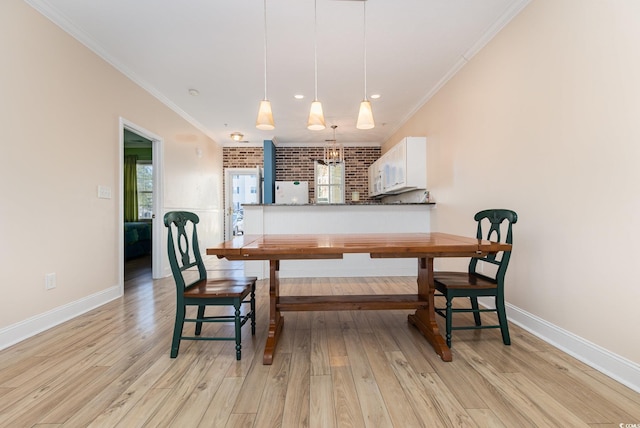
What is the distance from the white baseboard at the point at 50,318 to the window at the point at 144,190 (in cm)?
439

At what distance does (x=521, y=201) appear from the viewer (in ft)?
7.27

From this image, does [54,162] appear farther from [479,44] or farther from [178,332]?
[479,44]

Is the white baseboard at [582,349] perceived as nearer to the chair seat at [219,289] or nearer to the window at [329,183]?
the chair seat at [219,289]

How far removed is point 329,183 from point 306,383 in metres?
5.47

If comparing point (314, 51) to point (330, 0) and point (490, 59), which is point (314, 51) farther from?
point (490, 59)

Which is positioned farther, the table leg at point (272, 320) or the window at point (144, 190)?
the window at point (144, 190)

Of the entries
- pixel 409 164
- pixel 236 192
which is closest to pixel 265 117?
pixel 409 164

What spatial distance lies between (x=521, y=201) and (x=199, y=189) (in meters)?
4.98

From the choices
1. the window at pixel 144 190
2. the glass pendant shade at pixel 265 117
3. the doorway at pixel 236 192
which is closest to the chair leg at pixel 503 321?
the glass pendant shade at pixel 265 117

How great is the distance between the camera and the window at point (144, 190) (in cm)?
680

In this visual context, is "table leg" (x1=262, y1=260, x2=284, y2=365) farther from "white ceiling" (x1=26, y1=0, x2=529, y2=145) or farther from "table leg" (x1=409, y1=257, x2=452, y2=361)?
"white ceiling" (x1=26, y1=0, x2=529, y2=145)

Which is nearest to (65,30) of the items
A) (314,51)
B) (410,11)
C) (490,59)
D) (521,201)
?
(314,51)

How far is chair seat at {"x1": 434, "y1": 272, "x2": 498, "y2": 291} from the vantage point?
183 cm

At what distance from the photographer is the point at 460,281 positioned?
194 cm
